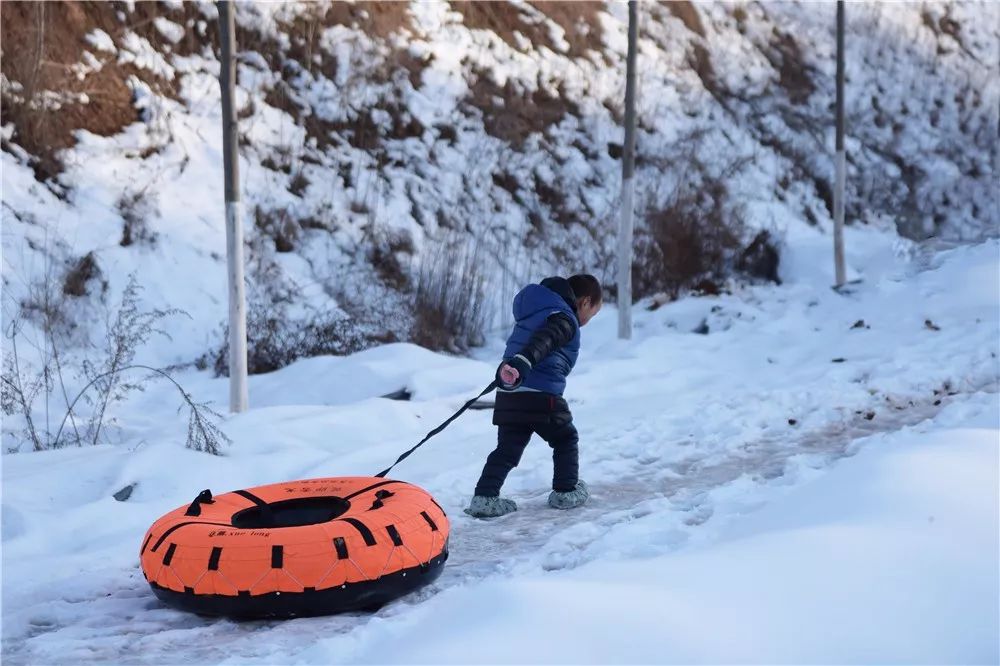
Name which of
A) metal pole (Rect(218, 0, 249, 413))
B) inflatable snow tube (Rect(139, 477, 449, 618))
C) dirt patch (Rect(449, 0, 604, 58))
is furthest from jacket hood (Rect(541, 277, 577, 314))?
dirt patch (Rect(449, 0, 604, 58))

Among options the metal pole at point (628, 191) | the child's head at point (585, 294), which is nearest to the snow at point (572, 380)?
the metal pole at point (628, 191)

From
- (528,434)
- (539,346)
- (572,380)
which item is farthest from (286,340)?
(539,346)

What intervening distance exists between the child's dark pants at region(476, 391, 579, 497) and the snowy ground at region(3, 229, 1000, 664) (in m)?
0.22

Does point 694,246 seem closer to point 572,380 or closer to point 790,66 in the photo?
point 572,380

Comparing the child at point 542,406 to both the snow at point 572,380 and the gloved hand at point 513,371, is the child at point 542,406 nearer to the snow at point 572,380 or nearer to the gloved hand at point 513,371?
the snow at point 572,380

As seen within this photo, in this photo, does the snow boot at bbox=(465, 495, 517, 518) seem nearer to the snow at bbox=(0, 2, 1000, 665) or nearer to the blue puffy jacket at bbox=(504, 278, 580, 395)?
the snow at bbox=(0, 2, 1000, 665)

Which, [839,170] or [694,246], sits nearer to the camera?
[839,170]

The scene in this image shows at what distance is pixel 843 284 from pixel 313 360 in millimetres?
7993

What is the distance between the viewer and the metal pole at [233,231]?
7.49 metres

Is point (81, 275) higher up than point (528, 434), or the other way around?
point (81, 275)

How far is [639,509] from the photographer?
16.5ft

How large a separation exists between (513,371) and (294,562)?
1525 millimetres

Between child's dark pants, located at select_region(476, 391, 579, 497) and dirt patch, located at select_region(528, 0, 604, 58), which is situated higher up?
dirt patch, located at select_region(528, 0, 604, 58)

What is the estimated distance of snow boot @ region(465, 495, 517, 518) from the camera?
515 centimetres
